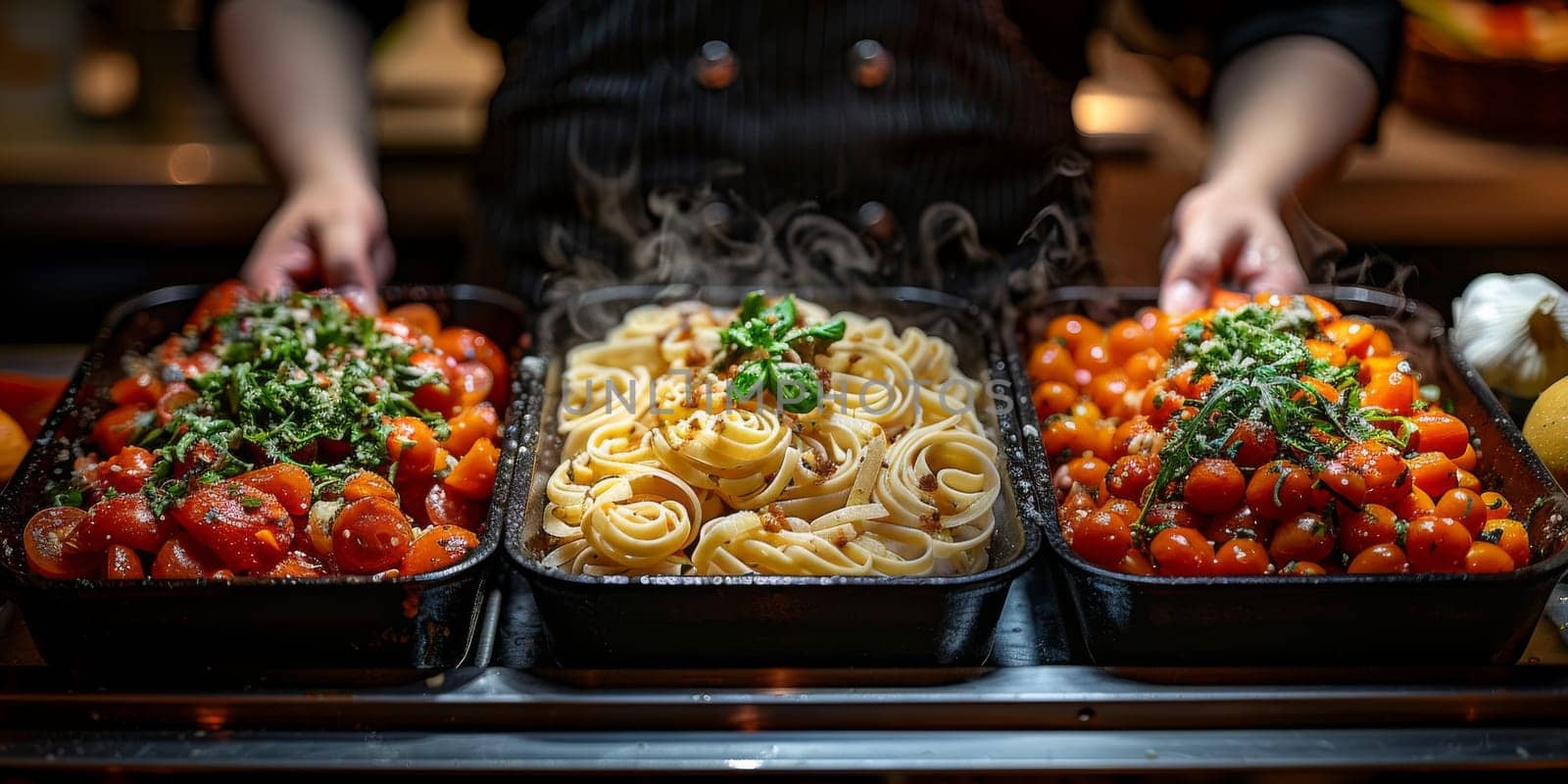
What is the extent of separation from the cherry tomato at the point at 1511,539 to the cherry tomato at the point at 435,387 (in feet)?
6.04

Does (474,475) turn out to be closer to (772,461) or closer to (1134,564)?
(772,461)

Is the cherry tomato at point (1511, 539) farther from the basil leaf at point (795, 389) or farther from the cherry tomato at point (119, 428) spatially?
the cherry tomato at point (119, 428)

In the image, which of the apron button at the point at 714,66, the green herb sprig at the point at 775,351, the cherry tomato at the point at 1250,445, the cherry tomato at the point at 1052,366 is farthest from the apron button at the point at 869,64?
the cherry tomato at the point at 1250,445

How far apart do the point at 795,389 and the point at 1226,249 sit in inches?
44.6

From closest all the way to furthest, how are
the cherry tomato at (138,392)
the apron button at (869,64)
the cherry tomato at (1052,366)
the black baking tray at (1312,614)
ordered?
the black baking tray at (1312,614), the cherry tomato at (138,392), the cherry tomato at (1052,366), the apron button at (869,64)

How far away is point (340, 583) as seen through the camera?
1733mm

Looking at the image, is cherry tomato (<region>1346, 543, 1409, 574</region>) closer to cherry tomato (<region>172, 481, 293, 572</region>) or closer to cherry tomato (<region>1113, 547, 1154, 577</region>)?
cherry tomato (<region>1113, 547, 1154, 577</region>)

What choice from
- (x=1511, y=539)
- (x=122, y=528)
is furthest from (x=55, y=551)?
(x=1511, y=539)

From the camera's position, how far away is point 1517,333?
2354mm

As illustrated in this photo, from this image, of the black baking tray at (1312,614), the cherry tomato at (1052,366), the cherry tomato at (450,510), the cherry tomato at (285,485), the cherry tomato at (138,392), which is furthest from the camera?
the cherry tomato at (1052,366)

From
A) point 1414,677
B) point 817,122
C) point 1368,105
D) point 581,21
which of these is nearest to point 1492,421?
point 1414,677

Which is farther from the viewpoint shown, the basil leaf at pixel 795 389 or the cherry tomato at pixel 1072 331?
the cherry tomato at pixel 1072 331

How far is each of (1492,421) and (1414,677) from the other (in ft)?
2.20

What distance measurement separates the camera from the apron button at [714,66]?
2.87m
